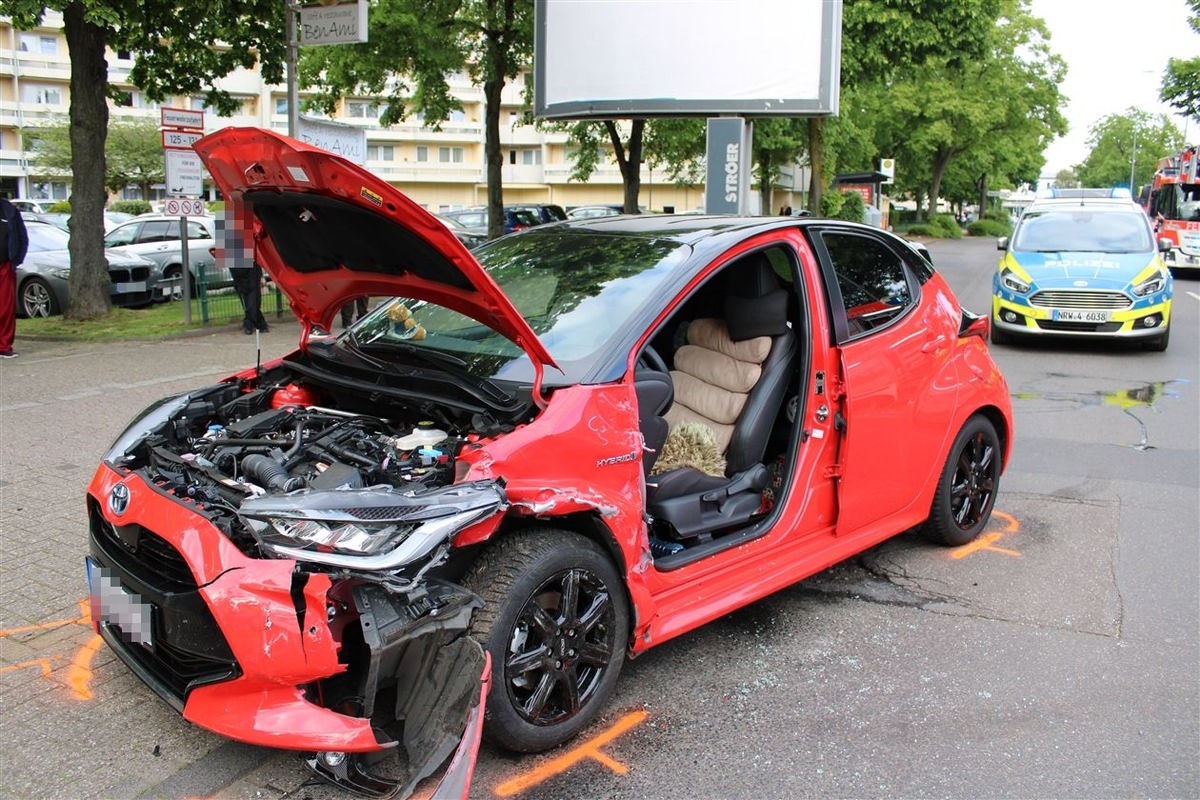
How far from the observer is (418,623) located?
8.76 feet

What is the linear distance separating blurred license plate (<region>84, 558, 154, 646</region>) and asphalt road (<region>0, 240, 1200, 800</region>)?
0.44 m

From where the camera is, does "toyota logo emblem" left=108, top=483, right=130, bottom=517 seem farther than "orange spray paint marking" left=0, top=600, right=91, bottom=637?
No

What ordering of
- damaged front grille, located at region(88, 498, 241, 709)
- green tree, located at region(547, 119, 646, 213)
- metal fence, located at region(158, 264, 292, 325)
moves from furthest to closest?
green tree, located at region(547, 119, 646, 213) → metal fence, located at region(158, 264, 292, 325) → damaged front grille, located at region(88, 498, 241, 709)

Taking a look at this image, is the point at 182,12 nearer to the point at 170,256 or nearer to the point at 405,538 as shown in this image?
the point at 170,256

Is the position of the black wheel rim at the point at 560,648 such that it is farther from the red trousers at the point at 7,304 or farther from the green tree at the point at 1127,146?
the green tree at the point at 1127,146

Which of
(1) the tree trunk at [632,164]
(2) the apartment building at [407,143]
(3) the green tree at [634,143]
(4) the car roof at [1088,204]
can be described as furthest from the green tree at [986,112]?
(4) the car roof at [1088,204]

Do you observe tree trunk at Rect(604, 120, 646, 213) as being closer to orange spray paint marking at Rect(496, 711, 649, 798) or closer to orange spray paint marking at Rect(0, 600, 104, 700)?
orange spray paint marking at Rect(0, 600, 104, 700)

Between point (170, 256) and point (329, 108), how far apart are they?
259 inches

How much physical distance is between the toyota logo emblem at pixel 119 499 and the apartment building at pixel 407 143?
58858mm

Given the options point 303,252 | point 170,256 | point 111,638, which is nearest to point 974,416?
point 303,252

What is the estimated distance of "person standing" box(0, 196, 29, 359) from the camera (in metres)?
10.1

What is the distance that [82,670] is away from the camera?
3.68 metres

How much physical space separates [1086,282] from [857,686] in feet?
31.1

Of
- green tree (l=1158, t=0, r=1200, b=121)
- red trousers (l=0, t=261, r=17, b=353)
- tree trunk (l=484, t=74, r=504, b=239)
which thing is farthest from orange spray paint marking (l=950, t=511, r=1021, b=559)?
green tree (l=1158, t=0, r=1200, b=121)
